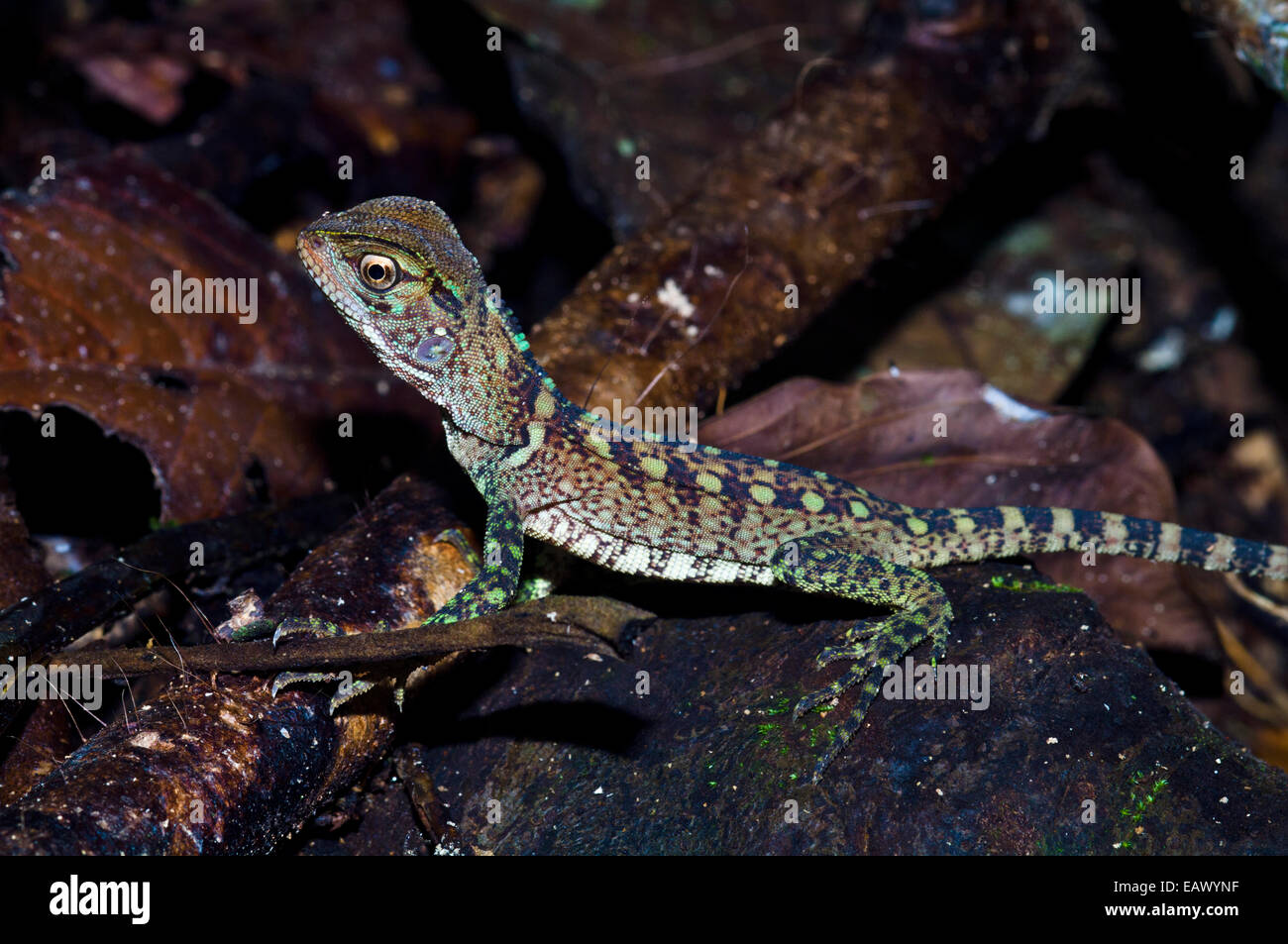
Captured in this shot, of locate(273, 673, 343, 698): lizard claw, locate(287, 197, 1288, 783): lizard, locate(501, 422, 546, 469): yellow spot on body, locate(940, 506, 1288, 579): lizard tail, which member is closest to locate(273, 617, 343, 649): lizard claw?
locate(273, 673, 343, 698): lizard claw

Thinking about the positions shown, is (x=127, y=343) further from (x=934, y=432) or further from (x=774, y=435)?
(x=934, y=432)

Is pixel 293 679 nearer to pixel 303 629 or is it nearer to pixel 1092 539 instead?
pixel 303 629

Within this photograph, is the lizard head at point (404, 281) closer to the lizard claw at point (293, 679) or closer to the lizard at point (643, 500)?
the lizard at point (643, 500)

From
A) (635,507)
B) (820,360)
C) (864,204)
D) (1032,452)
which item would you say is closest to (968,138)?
(864,204)

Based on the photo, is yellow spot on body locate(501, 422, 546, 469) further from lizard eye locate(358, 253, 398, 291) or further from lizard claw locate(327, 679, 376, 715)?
lizard claw locate(327, 679, 376, 715)

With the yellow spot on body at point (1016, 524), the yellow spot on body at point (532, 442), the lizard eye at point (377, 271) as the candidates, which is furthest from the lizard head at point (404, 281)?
the yellow spot on body at point (1016, 524)

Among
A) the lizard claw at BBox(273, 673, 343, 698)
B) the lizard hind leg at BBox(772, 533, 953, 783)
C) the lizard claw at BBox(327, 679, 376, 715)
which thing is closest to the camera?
the lizard claw at BBox(273, 673, 343, 698)

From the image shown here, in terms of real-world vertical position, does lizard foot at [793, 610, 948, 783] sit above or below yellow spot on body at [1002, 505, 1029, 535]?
below
